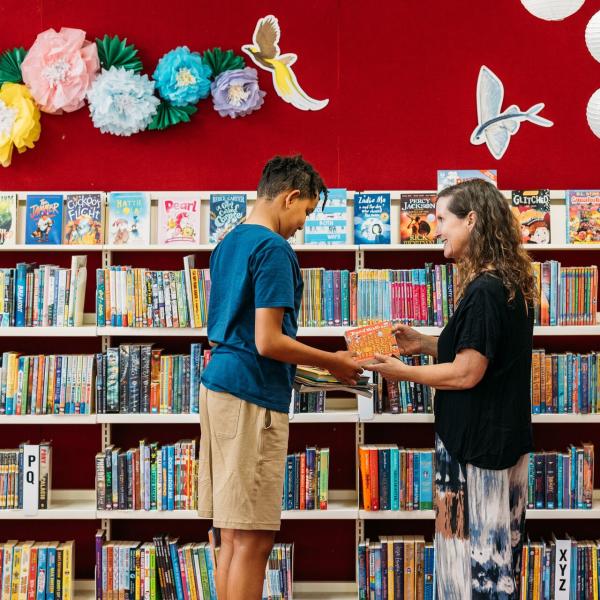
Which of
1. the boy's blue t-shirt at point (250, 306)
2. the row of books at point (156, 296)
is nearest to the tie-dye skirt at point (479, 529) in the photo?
the boy's blue t-shirt at point (250, 306)

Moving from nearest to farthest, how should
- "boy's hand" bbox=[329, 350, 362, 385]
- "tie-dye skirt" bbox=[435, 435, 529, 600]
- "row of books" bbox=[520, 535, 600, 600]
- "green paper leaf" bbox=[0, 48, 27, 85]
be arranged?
1. "tie-dye skirt" bbox=[435, 435, 529, 600]
2. "boy's hand" bbox=[329, 350, 362, 385]
3. "row of books" bbox=[520, 535, 600, 600]
4. "green paper leaf" bbox=[0, 48, 27, 85]

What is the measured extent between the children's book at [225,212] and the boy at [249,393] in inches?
46.2

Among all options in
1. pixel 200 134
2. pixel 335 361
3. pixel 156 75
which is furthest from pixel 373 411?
pixel 156 75

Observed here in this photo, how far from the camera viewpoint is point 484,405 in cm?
204

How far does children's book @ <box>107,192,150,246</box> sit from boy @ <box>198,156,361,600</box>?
1.26m

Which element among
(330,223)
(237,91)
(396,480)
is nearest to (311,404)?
(396,480)

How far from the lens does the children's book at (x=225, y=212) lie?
11.1ft

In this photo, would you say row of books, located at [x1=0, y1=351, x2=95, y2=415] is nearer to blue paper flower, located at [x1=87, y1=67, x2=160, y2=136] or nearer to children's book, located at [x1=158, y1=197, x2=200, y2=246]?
children's book, located at [x1=158, y1=197, x2=200, y2=246]

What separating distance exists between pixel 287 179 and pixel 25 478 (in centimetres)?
185

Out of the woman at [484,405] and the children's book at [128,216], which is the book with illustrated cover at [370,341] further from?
the children's book at [128,216]

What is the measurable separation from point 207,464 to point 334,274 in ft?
4.01

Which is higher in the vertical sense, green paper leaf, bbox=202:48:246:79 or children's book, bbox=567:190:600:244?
green paper leaf, bbox=202:48:246:79

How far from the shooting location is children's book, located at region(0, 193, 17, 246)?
11.1 feet

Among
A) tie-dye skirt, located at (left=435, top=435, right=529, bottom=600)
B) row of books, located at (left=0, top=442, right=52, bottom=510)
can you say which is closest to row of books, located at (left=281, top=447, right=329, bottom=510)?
row of books, located at (left=0, top=442, right=52, bottom=510)
